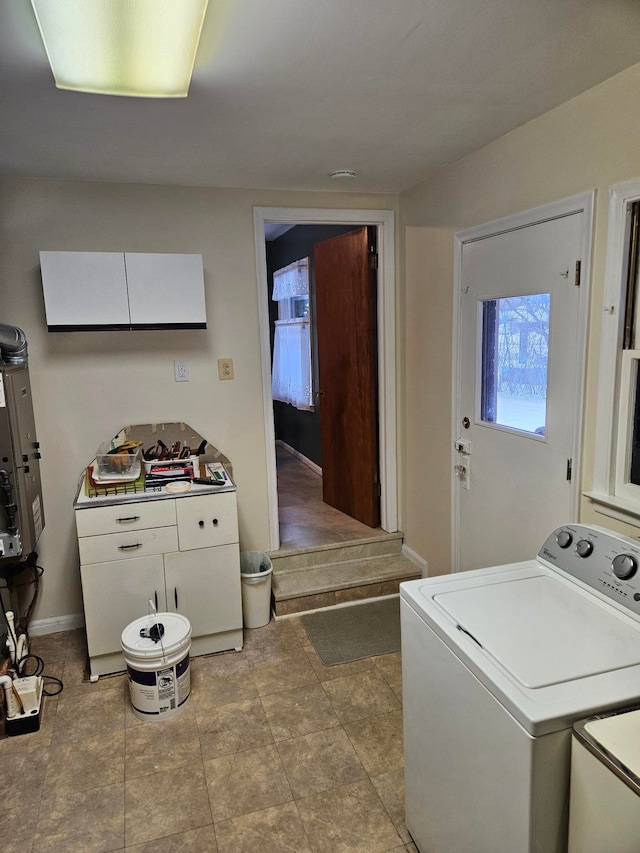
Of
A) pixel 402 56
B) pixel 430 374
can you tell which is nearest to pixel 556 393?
pixel 430 374

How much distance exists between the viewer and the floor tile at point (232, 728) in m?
2.26

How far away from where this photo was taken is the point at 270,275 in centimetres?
647

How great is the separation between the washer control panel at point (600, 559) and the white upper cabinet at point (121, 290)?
78.9 inches

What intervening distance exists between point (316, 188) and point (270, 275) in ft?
10.9

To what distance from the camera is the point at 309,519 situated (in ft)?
13.5

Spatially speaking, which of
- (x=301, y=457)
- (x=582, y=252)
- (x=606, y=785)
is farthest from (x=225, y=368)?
(x=301, y=457)

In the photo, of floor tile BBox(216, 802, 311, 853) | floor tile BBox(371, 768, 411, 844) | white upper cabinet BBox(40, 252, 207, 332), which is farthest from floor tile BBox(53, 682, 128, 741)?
white upper cabinet BBox(40, 252, 207, 332)

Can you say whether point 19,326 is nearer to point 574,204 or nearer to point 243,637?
point 243,637

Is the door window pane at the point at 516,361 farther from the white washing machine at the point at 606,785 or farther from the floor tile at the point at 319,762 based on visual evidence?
the floor tile at the point at 319,762

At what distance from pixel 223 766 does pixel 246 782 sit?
13 cm

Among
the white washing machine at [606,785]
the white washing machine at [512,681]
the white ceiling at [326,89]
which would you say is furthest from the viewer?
the white ceiling at [326,89]

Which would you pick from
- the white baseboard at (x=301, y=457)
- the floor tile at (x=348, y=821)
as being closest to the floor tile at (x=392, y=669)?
the floor tile at (x=348, y=821)

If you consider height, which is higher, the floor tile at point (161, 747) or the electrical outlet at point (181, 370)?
the electrical outlet at point (181, 370)

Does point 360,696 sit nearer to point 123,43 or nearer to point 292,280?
point 123,43
